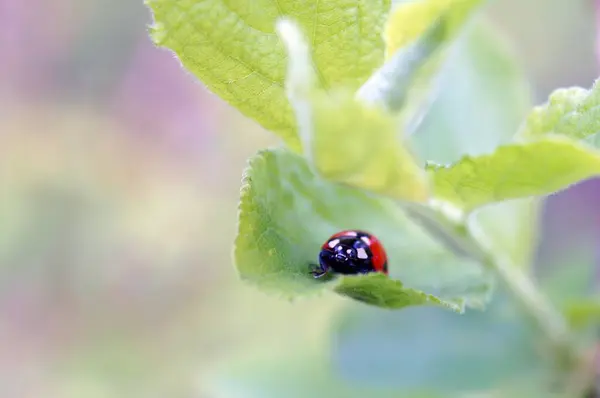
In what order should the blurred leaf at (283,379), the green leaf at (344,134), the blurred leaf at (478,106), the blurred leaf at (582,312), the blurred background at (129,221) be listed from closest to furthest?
the green leaf at (344,134) < the blurred leaf at (582,312) < the blurred leaf at (478,106) < the blurred leaf at (283,379) < the blurred background at (129,221)

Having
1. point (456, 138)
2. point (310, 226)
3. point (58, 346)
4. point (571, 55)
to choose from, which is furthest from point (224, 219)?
point (310, 226)

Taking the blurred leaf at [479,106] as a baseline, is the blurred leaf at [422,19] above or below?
below

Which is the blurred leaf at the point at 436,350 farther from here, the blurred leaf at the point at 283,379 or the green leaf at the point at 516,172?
the green leaf at the point at 516,172

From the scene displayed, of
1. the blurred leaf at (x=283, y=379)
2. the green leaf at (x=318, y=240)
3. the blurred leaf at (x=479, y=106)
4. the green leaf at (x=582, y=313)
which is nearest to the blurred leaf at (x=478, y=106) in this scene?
the blurred leaf at (x=479, y=106)

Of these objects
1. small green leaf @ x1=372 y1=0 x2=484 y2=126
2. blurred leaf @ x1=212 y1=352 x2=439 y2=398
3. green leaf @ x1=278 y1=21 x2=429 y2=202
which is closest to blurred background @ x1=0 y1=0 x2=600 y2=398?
blurred leaf @ x1=212 y1=352 x2=439 y2=398

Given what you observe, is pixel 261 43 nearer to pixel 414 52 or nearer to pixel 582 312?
pixel 414 52

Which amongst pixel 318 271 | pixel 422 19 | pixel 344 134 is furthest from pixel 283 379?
pixel 344 134

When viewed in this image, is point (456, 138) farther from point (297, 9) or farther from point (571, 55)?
point (571, 55)
